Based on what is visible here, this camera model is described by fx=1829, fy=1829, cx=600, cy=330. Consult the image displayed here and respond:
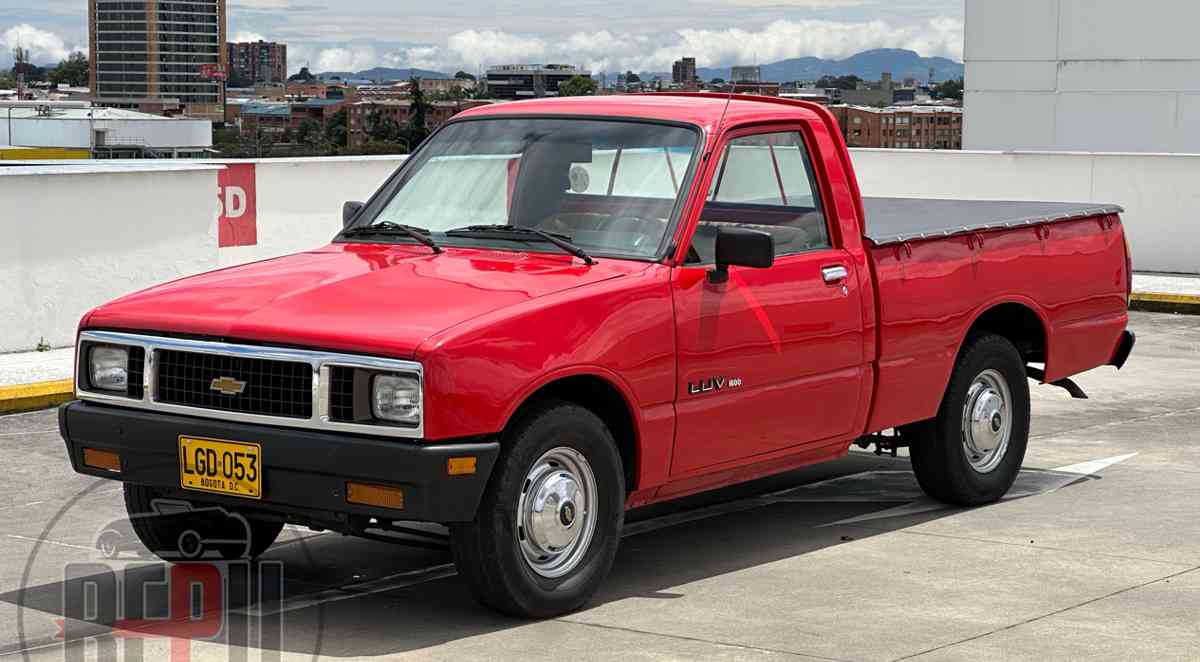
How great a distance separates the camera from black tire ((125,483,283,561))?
6992 millimetres

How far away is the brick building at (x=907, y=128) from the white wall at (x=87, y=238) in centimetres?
959

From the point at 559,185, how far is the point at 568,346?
119cm

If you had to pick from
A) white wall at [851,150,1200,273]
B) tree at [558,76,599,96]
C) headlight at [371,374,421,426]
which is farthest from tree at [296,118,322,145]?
headlight at [371,374,421,426]

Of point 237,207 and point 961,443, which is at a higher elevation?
point 237,207

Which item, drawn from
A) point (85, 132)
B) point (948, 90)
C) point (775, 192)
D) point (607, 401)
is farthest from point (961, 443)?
point (85, 132)

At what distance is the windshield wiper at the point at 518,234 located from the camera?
6.97 meters

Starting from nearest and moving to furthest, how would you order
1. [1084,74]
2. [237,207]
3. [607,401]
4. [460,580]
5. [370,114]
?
[607,401], [460,580], [237,207], [1084,74], [370,114]

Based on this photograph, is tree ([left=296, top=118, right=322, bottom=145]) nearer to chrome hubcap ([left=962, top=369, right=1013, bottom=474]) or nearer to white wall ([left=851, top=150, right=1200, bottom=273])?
white wall ([left=851, top=150, right=1200, bottom=273])

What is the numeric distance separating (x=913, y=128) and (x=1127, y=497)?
2432 cm

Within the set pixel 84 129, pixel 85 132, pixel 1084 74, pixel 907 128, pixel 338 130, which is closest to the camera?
pixel 1084 74

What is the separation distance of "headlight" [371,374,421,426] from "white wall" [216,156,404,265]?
11.3 meters

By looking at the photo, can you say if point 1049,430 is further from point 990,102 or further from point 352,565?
point 990,102

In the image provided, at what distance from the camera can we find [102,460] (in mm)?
6516

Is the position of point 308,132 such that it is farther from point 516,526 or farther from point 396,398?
point 396,398
